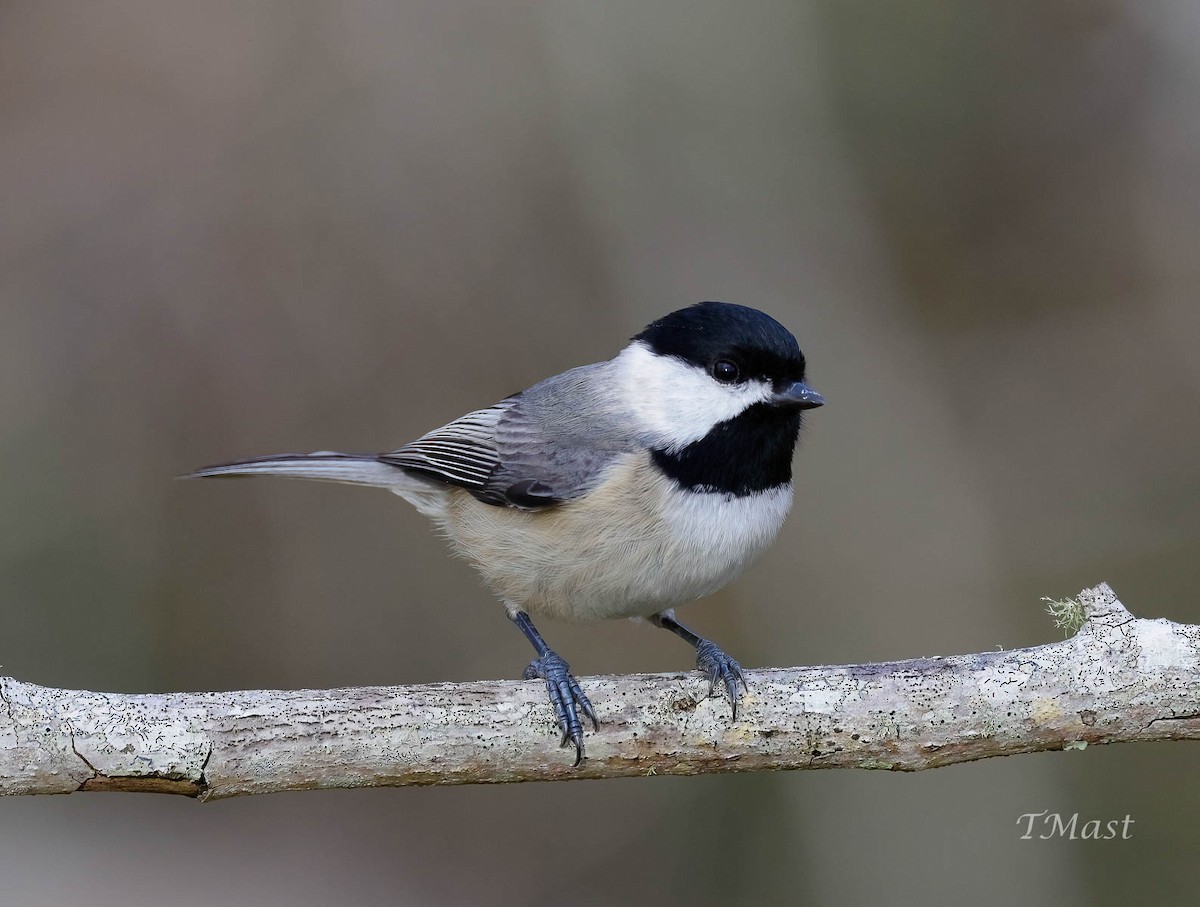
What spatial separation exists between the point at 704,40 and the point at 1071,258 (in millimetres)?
1962

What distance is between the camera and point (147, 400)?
473 cm

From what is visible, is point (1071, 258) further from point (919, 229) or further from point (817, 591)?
point (817, 591)

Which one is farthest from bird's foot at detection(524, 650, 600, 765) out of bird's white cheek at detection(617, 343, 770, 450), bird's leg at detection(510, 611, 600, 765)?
bird's white cheek at detection(617, 343, 770, 450)

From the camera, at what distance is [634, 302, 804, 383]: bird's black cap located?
9.35ft

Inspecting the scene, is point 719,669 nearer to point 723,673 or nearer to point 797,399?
point 723,673

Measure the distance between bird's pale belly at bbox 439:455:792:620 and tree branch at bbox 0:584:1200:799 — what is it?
1.22 ft

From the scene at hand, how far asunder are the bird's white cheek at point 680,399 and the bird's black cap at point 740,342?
4 centimetres

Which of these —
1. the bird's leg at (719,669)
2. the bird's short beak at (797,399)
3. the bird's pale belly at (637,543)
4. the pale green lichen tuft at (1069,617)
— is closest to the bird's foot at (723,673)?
the bird's leg at (719,669)

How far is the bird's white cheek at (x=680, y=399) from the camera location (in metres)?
2.87

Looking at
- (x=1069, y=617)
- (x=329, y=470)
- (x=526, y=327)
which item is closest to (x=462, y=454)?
(x=329, y=470)

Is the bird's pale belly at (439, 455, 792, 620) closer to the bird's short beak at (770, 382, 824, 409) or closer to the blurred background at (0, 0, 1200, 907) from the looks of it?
the bird's short beak at (770, 382, 824, 409)

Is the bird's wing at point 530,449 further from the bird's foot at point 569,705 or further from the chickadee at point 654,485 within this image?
the bird's foot at point 569,705

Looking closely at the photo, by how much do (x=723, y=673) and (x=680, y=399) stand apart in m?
0.76

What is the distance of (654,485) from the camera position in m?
2.84
